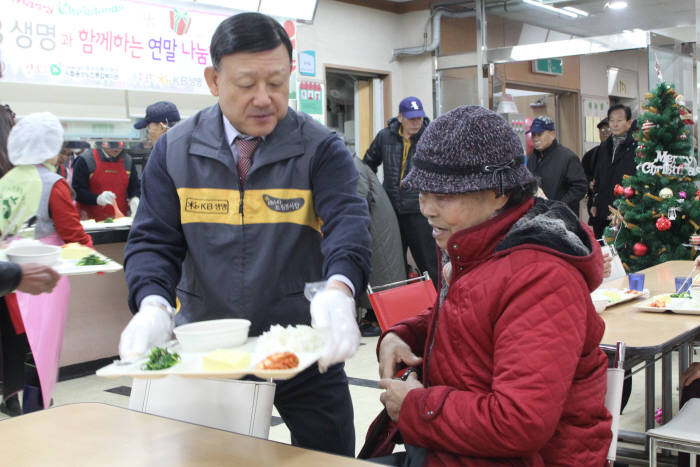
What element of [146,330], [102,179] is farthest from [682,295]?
[102,179]

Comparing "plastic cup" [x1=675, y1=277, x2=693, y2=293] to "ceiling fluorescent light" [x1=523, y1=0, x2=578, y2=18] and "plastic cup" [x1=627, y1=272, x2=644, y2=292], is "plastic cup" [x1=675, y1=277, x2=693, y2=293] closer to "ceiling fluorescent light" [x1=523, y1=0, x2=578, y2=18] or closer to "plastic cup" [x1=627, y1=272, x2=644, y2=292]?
"plastic cup" [x1=627, y1=272, x2=644, y2=292]

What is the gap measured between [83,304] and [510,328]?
4.32 meters

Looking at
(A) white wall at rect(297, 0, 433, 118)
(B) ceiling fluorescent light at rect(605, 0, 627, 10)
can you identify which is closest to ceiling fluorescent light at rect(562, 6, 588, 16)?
(B) ceiling fluorescent light at rect(605, 0, 627, 10)

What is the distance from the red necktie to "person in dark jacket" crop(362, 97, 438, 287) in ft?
14.0

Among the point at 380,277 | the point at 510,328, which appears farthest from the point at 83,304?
the point at 510,328

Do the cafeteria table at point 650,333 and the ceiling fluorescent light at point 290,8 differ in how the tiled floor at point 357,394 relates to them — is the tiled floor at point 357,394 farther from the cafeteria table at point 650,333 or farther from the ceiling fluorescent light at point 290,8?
the ceiling fluorescent light at point 290,8

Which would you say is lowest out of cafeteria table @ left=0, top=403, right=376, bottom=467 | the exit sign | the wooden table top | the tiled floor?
the tiled floor

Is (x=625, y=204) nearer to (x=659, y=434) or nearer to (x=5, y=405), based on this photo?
(x=659, y=434)

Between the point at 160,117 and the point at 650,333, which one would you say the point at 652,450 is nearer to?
the point at 650,333

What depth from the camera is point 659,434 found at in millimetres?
2439

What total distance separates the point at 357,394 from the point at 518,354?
3.15 metres

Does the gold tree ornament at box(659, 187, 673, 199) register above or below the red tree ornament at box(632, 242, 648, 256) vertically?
above

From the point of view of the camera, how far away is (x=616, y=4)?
845 cm

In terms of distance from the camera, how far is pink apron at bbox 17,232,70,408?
3.89 metres
